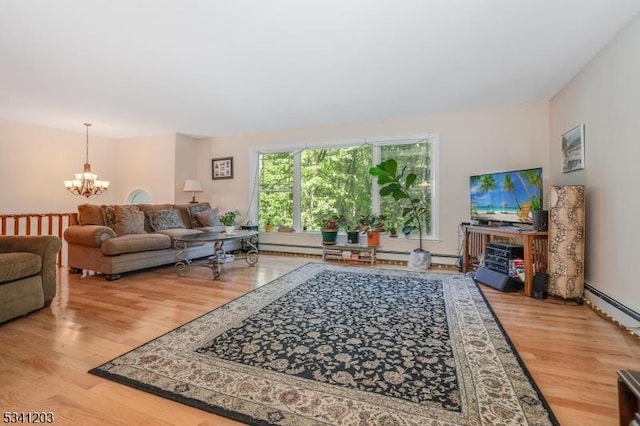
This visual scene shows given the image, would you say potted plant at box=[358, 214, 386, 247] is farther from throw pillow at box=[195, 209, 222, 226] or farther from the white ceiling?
throw pillow at box=[195, 209, 222, 226]

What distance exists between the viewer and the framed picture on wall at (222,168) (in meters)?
6.10

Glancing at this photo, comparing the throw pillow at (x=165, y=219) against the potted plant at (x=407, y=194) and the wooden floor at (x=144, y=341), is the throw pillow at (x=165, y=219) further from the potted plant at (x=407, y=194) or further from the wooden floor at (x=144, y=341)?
the potted plant at (x=407, y=194)

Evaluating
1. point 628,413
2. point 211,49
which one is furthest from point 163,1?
point 628,413

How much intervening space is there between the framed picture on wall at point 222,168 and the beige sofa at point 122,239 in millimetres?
1348

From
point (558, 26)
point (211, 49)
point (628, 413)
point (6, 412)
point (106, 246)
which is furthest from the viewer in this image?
point (106, 246)

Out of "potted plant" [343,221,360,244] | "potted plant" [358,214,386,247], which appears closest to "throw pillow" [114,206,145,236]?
"potted plant" [343,221,360,244]

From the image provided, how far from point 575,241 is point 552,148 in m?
1.61

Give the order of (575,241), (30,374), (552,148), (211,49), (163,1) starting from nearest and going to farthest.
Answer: (30,374) < (163,1) < (211,49) < (575,241) < (552,148)

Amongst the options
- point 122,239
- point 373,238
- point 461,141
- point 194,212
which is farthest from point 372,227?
point 122,239

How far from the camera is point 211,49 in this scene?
8.79 ft

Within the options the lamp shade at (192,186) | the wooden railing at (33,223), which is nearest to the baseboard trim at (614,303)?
the lamp shade at (192,186)

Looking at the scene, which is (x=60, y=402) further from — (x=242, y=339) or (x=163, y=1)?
(x=163, y=1)

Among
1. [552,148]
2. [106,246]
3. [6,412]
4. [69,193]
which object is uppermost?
[552,148]

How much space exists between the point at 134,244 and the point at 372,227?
10.9ft
